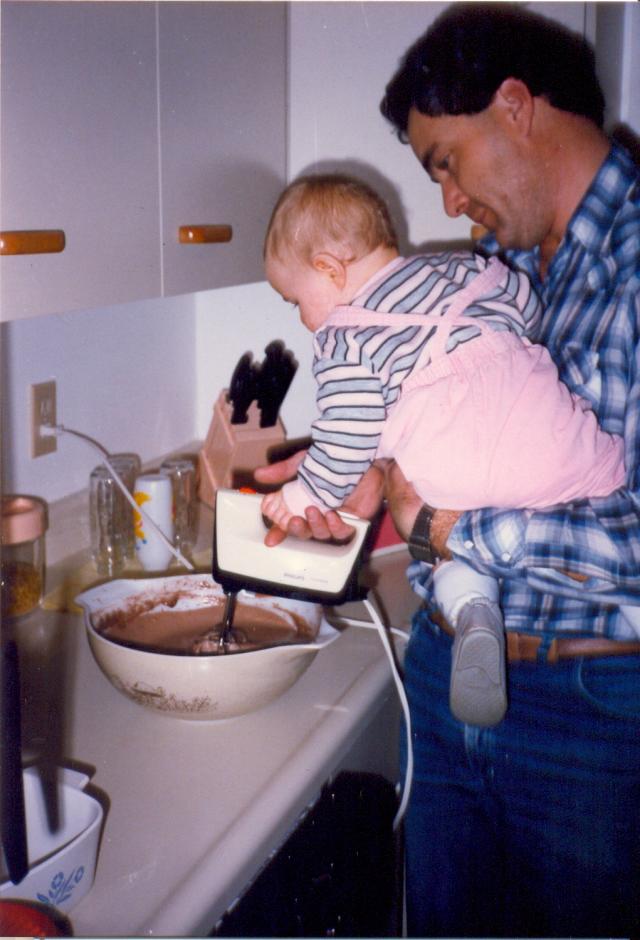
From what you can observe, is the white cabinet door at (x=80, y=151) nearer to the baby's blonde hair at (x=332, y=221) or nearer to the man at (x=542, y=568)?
the baby's blonde hair at (x=332, y=221)

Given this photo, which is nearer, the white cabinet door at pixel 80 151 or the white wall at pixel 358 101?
the white cabinet door at pixel 80 151

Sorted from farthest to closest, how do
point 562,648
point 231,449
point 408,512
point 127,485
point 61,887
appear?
point 231,449 → point 127,485 → point 408,512 → point 562,648 → point 61,887

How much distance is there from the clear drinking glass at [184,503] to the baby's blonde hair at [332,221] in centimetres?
70

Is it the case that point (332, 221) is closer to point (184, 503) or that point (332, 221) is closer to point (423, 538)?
point (423, 538)

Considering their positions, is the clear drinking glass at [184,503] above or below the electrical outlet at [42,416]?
below

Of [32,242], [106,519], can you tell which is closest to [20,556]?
[106,519]

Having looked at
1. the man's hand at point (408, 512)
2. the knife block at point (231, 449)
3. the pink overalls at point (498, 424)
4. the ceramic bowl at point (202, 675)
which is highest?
the pink overalls at point (498, 424)

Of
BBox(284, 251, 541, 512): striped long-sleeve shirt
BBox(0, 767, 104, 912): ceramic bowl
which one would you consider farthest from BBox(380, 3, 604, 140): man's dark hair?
BBox(0, 767, 104, 912): ceramic bowl

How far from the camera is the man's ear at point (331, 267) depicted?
3.79 feet

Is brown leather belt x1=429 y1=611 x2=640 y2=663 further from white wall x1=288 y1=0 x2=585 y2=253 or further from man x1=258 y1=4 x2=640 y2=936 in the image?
white wall x1=288 y1=0 x2=585 y2=253

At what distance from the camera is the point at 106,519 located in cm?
163

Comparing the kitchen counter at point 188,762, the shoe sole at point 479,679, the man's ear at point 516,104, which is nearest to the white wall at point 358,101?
the man's ear at point 516,104

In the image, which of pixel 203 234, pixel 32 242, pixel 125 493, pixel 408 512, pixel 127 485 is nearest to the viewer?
pixel 32 242

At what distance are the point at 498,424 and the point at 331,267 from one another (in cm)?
32
